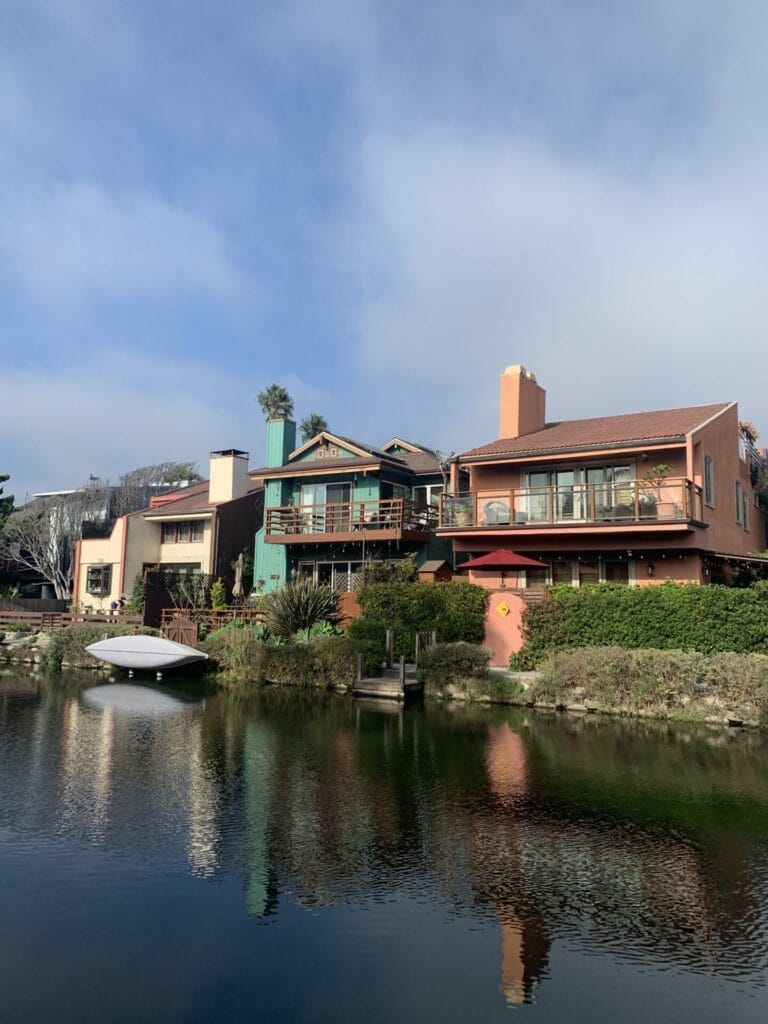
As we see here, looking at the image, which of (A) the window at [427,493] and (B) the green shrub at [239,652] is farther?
(A) the window at [427,493]

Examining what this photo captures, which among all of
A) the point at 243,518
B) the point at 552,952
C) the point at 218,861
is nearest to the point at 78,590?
the point at 243,518

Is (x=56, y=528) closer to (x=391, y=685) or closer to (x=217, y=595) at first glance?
(x=217, y=595)

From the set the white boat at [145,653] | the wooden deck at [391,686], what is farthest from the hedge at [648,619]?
the white boat at [145,653]

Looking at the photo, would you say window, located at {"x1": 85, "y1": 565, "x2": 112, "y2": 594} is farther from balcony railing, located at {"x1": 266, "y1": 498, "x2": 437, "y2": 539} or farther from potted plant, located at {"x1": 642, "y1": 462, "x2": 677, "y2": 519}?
potted plant, located at {"x1": 642, "y1": 462, "x2": 677, "y2": 519}

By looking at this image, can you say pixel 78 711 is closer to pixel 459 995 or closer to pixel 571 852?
pixel 571 852

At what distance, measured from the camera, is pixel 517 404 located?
30703 mm

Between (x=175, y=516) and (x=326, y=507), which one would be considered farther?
(x=175, y=516)

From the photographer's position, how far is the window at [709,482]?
2592 cm

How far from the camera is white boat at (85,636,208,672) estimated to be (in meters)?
25.8

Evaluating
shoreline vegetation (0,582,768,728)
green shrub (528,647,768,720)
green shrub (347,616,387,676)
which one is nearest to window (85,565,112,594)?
shoreline vegetation (0,582,768,728)

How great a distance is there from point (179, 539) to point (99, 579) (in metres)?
4.56

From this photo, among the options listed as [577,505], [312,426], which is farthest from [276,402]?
[577,505]

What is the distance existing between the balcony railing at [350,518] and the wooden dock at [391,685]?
343 inches

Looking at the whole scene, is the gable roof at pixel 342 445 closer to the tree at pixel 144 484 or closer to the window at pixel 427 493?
the window at pixel 427 493
